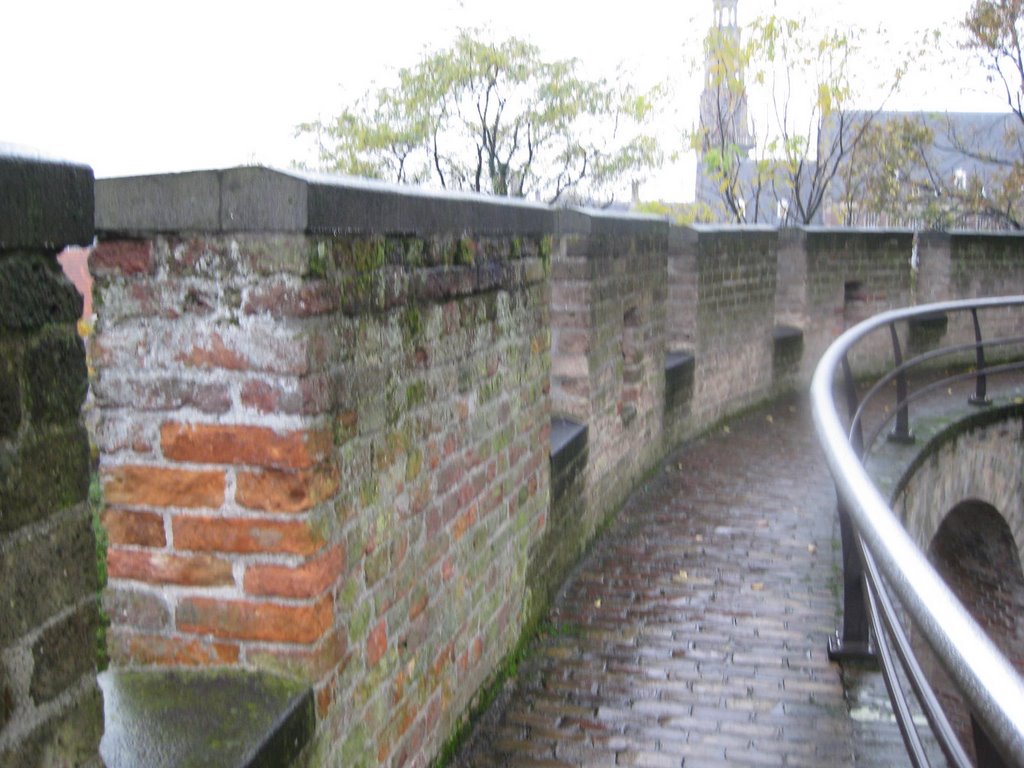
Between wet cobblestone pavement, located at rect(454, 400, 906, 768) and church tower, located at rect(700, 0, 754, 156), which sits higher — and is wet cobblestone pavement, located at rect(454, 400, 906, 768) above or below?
below

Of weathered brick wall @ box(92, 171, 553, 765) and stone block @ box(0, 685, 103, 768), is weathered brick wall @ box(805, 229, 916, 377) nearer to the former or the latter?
weathered brick wall @ box(92, 171, 553, 765)

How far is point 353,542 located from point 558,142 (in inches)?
1083

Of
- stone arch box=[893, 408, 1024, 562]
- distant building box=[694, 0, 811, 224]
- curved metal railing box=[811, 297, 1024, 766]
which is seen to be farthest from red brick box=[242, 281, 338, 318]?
distant building box=[694, 0, 811, 224]

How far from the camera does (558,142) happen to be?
95.5 feet

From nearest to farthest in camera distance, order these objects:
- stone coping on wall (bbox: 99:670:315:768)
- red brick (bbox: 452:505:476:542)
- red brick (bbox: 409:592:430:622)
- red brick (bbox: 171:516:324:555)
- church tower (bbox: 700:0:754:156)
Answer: stone coping on wall (bbox: 99:670:315:768)
red brick (bbox: 171:516:324:555)
red brick (bbox: 409:592:430:622)
red brick (bbox: 452:505:476:542)
church tower (bbox: 700:0:754:156)

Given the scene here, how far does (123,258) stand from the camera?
2.32m

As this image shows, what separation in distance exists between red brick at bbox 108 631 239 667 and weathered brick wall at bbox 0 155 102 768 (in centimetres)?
92

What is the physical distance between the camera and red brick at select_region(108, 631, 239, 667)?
238cm

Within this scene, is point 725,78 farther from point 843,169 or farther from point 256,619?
point 256,619

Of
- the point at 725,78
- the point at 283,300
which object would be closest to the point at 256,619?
the point at 283,300

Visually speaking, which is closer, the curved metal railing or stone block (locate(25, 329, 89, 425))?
the curved metal railing

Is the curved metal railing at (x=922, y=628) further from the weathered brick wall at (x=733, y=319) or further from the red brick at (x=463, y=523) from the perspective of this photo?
the weathered brick wall at (x=733, y=319)

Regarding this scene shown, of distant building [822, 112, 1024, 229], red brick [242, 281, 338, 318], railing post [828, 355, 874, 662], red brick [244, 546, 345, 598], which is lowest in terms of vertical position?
railing post [828, 355, 874, 662]

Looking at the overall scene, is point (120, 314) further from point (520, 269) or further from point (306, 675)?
point (520, 269)
